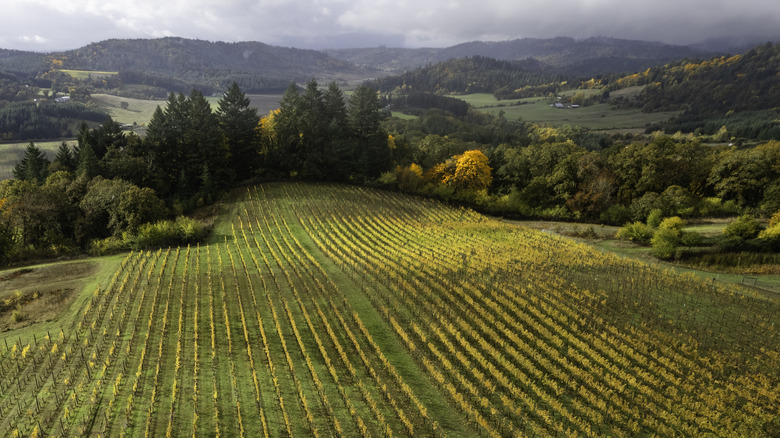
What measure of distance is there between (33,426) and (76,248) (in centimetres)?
3425

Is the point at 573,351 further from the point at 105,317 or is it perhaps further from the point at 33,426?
the point at 105,317

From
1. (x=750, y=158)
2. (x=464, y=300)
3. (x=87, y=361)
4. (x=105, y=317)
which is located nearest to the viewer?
(x=87, y=361)

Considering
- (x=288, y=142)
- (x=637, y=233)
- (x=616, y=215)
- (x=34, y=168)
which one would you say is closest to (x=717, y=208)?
(x=616, y=215)

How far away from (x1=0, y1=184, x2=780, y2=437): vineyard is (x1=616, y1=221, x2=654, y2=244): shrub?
11.8 meters

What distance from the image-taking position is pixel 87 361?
24891 millimetres

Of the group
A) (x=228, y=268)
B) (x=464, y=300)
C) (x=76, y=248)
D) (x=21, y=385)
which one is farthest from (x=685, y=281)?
(x=76, y=248)

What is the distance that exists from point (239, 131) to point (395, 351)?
57.8 m

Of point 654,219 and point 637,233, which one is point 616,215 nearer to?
point 654,219

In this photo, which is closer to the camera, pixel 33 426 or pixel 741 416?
pixel 33 426

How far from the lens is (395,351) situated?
89.2 ft

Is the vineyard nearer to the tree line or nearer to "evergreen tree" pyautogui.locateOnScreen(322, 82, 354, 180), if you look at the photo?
the tree line

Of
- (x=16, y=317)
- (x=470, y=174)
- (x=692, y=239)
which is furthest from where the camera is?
(x=470, y=174)

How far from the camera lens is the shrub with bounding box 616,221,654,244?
5447cm

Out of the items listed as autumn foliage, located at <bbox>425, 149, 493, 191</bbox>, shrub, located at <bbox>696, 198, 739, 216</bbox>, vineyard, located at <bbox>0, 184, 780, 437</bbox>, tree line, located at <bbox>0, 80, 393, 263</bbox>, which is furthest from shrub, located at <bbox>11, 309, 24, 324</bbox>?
shrub, located at <bbox>696, 198, 739, 216</bbox>
